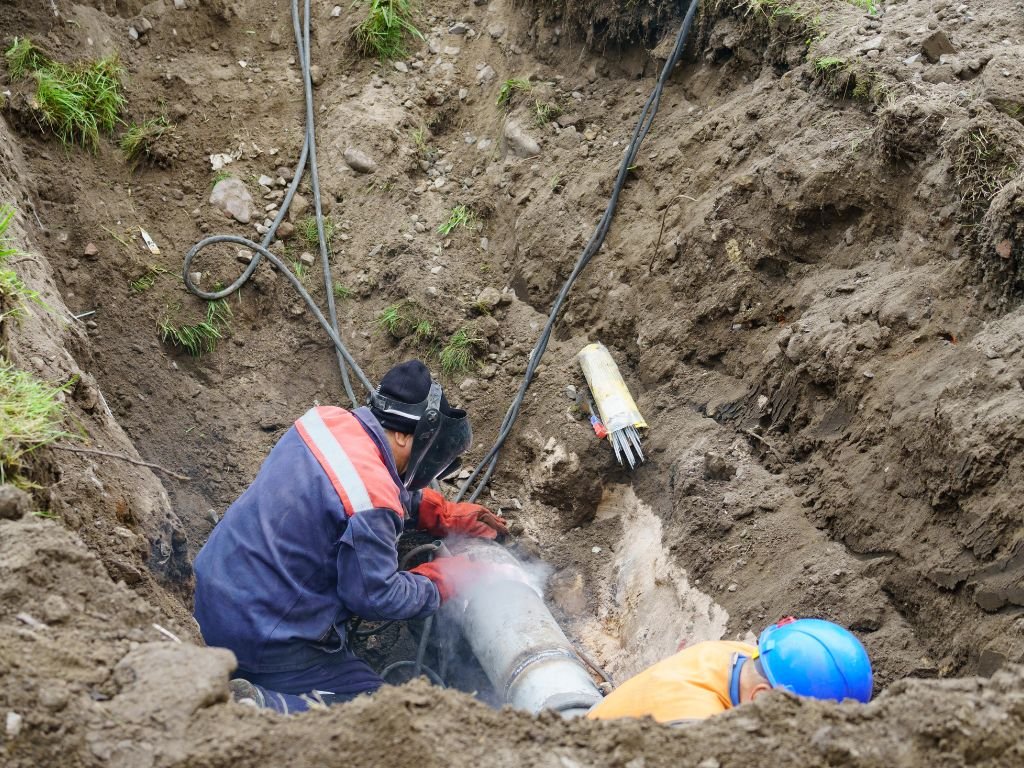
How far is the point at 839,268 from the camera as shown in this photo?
13.9 feet

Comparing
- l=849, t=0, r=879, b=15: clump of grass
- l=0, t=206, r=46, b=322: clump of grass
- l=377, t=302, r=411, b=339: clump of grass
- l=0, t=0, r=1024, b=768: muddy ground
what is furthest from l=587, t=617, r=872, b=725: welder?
l=849, t=0, r=879, b=15: clump of grass

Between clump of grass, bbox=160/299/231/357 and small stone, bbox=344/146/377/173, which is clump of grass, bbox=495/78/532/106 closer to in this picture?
small stone, bbox=344/146/377/173

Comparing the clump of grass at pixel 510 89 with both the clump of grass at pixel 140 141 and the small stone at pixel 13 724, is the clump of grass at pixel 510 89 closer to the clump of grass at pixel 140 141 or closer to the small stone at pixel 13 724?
the clump of grass at pixel 140 141

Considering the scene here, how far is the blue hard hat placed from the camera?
8.55ft

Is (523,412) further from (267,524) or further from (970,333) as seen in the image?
(970,333)

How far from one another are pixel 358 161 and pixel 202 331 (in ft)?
5.07

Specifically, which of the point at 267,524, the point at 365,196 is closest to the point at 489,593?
the point at 267,524

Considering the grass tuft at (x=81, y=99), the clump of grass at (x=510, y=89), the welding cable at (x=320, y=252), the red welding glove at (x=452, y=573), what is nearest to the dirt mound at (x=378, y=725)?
the red welding glove at (x=452, y=573)

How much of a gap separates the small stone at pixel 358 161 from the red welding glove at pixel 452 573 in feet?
10.0

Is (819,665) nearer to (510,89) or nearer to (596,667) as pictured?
(596,667)

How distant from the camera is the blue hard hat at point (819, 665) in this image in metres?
2.61

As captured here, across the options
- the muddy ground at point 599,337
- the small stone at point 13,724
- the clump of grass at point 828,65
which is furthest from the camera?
the clump of grass at point 828,65

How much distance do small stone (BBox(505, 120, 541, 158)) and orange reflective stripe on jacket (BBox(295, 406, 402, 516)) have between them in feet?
9.01

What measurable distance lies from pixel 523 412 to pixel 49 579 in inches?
114
